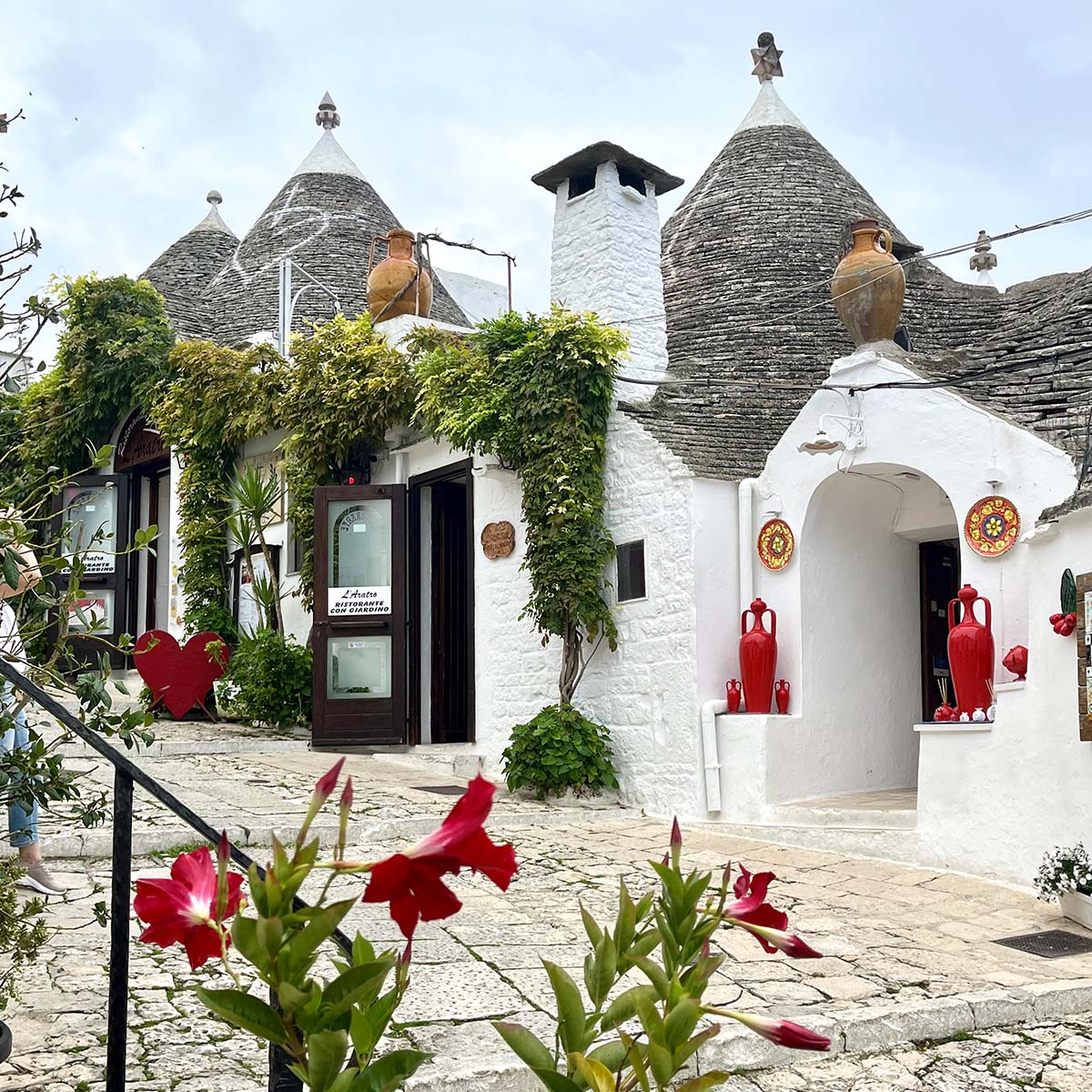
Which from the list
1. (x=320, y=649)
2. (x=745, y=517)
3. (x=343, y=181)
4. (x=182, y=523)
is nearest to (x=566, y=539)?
(x=745, y=517)

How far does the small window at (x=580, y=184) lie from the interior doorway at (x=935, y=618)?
402 centimetres

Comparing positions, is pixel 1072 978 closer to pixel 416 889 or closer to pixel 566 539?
pixel 416 889

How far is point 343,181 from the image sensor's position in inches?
712

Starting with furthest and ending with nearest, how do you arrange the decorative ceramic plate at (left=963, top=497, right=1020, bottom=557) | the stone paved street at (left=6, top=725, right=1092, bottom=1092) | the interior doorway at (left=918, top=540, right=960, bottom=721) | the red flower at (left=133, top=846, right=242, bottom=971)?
the interior doorway at (left=918, top=540, right=960, bottom=721)
the decorative ceramic plate at (left=963, top=497, right=1020, bottom=557)
the stone paved street at (left=6, top=725, right=1092, bottom=1092)
the red flower at (left=133, top=846, right=242, bottom=971)

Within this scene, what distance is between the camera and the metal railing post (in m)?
2.37

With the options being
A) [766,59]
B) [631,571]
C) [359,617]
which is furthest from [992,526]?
[766,59]

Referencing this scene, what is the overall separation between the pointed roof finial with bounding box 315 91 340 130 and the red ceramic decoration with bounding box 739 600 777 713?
516 inches

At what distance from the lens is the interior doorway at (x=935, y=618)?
9.52m

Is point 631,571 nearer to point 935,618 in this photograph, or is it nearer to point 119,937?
point 935,618

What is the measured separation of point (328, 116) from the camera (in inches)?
743

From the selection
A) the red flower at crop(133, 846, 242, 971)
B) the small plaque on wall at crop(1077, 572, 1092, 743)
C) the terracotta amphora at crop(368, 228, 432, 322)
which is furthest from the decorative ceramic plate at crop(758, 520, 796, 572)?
the red flower at crop(133, 846, 242, 971)

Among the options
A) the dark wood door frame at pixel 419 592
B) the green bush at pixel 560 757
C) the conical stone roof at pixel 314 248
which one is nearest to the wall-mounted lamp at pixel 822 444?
the green bush at pixel 560 757

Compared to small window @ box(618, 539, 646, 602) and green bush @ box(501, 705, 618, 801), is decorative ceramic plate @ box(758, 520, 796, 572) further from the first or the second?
green bush @ box(501, 705, 618, 801)

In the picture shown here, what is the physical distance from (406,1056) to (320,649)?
32.5 feet
